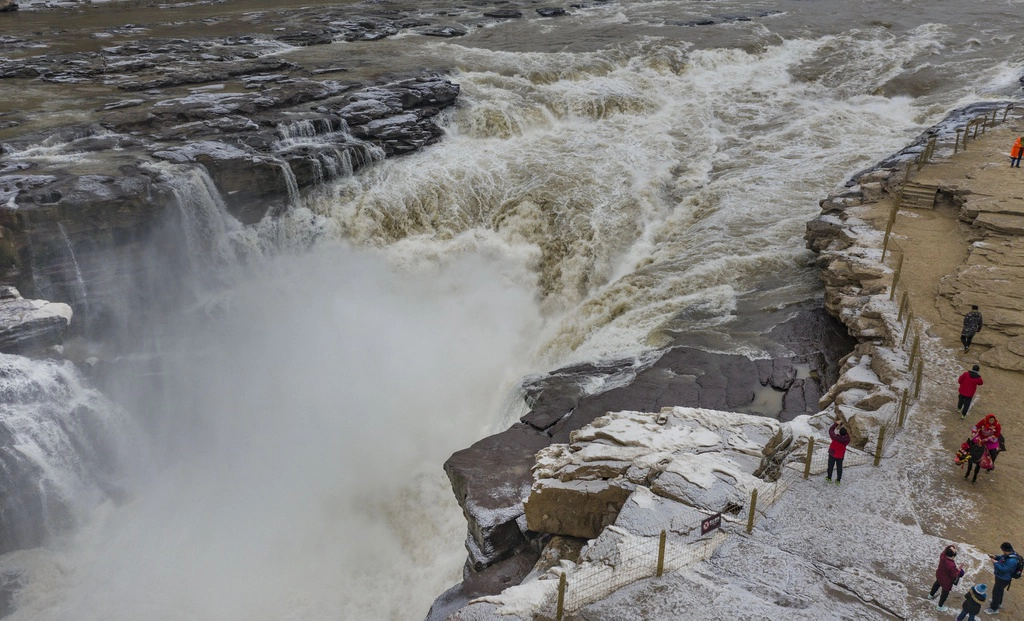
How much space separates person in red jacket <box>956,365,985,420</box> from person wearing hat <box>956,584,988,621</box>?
172 inches

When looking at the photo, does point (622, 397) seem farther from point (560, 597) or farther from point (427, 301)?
point (427, 301)

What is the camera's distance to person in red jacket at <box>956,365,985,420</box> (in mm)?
11773

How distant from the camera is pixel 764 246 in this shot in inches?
825

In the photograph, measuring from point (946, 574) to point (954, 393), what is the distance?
5.38 m

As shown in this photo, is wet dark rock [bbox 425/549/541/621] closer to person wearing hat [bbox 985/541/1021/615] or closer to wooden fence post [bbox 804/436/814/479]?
wooden fence post [bbox 804/436/814/479]

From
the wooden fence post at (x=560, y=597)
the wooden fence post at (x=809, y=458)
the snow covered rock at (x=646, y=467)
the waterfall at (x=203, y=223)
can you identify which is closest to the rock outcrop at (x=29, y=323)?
the waterfall at (x=203, y=223)

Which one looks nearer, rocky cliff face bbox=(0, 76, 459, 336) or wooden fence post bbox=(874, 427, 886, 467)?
wooden fence post bbox=(874, 427, 886, 467)

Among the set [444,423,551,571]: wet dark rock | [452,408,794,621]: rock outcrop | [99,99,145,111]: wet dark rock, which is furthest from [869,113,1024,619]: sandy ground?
[99,99,145,111]: wet dark rock

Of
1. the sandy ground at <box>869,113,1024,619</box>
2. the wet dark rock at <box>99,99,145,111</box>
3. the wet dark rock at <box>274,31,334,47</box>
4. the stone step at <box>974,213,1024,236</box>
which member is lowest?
the sandy ground at <box>869,113,1024,619</box>

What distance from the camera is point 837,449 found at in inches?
423

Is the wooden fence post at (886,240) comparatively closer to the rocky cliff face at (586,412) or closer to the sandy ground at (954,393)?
the sandy ground at (954,393)

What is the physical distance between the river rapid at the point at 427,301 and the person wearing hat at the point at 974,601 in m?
8.38

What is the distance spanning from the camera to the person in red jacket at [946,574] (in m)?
8.45

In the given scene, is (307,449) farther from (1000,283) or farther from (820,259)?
(1000,283)
